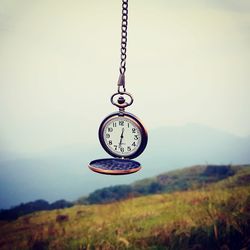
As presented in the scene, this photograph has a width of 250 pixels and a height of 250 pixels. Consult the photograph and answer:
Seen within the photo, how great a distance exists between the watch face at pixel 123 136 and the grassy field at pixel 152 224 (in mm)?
2034

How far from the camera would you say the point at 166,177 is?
17.3 ft

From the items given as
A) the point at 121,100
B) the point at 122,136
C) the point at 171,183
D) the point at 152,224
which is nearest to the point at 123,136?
the point at 122,136

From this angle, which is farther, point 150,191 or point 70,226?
point 150,191

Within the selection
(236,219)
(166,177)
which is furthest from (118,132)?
(166,177)

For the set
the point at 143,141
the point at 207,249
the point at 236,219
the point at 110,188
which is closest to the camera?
the point at 143,141

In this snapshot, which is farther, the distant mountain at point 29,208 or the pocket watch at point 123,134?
the distant mountain at point 29,208

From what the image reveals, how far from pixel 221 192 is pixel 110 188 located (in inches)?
66.5

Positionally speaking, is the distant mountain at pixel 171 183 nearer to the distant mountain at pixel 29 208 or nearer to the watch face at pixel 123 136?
the distant mountain at pixel 29 208

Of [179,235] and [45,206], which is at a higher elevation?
[45,206]

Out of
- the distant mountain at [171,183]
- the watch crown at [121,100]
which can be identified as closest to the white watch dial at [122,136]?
the watch crown at [121,100]

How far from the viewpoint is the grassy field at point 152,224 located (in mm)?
4094

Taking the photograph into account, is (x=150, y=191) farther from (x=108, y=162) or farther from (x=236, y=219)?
(x=108, y=162)

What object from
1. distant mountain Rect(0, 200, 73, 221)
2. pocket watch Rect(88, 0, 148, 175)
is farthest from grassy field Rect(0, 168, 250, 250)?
pocket watch Rect(88, 0, 148, 175)

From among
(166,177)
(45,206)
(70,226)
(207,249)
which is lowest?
(207,249)
